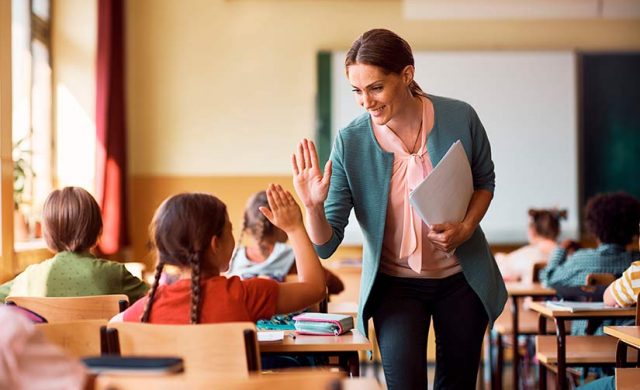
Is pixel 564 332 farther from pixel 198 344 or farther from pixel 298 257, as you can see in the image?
pixel 198 344

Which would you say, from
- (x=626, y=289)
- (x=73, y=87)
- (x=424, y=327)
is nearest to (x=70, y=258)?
(x=424, y=327)

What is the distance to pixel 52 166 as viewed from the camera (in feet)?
20.0

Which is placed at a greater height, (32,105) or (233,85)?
(233,85)

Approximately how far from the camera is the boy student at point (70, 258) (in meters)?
3.10

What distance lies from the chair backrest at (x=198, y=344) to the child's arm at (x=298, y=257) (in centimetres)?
26

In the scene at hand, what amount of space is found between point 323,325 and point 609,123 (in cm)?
490

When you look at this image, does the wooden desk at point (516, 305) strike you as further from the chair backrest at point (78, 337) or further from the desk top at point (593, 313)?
the chair backrest at point (78, 337)

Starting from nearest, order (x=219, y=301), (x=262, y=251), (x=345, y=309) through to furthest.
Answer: (x=219, y=301)
(x=345, y=309)
(x=262, y=251)

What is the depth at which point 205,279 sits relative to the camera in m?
2.22

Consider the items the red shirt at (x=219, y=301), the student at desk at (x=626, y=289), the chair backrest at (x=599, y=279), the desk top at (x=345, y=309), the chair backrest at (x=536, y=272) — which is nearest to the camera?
the red shirt at (x=219, y=301)

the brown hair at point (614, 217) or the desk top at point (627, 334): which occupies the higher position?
the brown hair at point (614, 217)

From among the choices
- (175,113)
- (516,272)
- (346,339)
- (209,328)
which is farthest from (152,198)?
(209,328)

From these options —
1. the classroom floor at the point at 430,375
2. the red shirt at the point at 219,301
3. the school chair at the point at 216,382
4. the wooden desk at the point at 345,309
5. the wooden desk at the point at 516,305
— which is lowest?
the classroom floor at the point at 430,375

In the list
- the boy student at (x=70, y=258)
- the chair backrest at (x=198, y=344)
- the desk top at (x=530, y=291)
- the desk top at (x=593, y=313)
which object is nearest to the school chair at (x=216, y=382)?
the chair backrest at (x=198, y=344)
